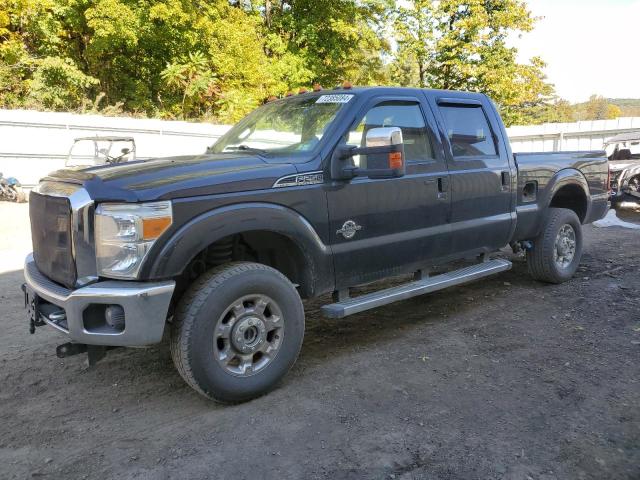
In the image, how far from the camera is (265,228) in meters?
3.34

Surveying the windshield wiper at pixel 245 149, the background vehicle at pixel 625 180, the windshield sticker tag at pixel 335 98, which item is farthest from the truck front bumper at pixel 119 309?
the background vehicle at pixel 625 180

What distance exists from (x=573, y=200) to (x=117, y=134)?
44.3ft

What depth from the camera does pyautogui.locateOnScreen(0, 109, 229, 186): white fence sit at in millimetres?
14227

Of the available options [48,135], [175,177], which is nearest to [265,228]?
[175,177]

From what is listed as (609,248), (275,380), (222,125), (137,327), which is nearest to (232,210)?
(137,327)

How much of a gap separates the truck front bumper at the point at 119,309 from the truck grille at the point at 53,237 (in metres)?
0.21

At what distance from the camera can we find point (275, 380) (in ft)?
11.2

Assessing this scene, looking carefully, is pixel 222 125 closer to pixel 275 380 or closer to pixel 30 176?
pixel 30 176

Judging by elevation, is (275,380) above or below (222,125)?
below

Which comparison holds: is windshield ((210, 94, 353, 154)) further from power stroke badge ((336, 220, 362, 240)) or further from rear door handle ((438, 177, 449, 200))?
rear door handle ((438, 177, 449, 200))

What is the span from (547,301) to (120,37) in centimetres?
1901

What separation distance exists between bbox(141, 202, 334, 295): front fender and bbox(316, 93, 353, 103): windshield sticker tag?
3.64 ft

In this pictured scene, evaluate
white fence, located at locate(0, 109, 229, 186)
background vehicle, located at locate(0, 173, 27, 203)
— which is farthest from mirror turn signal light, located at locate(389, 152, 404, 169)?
white fence, located at locate(0, 109, 229, 186)

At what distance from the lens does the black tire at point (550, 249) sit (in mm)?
5748
